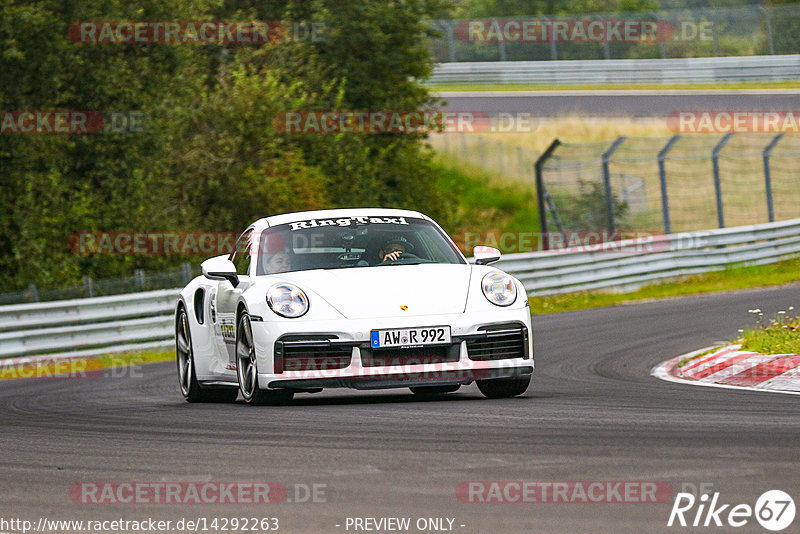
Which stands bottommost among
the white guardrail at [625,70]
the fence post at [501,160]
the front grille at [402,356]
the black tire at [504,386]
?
the black tire at [504,386]

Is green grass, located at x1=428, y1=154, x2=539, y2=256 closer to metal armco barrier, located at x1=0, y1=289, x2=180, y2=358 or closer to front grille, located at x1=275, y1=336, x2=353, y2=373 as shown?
metal armco barrier, located at x1=0, y1=289, x2=180, y2=358

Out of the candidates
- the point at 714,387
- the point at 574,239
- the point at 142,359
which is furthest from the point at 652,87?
the point at 714,387

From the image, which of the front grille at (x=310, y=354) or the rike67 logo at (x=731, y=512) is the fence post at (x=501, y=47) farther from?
the rike67 logo at (x=731, y=512)

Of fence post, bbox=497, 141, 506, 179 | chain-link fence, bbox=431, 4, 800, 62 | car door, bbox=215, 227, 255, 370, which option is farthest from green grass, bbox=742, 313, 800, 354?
chain-link fence, bbox=431, 4, 800, 62

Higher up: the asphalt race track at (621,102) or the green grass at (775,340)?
the asphalt race track at (621,102)

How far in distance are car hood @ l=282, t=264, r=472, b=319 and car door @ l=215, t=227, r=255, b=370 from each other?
23.0 inches

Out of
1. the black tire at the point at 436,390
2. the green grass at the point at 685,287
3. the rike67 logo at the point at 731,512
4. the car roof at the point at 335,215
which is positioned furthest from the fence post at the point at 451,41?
the rike67 logo at the point at 731,512

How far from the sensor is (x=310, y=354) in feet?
28.9

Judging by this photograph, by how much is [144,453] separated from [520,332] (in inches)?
117

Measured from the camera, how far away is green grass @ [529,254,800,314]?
72.8ft

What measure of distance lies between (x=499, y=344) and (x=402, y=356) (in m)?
0.67

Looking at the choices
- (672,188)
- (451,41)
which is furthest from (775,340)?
(451,41)

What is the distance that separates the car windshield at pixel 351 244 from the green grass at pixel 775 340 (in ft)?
8.20

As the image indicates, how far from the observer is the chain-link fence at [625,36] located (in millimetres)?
39719
